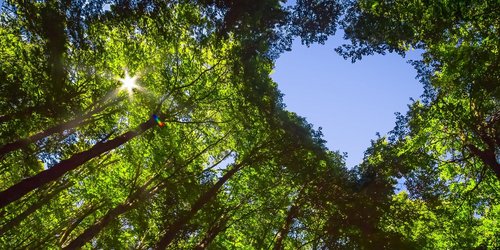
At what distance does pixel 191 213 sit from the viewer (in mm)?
12086

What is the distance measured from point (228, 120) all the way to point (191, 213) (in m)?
4.34

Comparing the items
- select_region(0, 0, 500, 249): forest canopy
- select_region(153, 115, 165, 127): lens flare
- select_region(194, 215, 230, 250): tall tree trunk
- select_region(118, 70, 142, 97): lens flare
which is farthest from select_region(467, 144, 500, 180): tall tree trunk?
select_region(118, 70, 142, 97): lens flare

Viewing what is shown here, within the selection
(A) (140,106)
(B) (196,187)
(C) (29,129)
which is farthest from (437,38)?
(C) (29,129)

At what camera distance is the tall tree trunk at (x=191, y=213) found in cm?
1134

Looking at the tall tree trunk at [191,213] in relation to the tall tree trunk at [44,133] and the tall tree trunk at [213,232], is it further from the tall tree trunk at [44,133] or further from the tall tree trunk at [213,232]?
the tall tree trunk at [44,133]

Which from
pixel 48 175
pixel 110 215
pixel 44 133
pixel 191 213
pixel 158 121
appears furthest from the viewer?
pixel 158 121

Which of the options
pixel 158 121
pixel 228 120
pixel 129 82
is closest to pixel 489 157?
pixel 228 120

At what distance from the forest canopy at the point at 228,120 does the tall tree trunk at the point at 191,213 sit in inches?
3.2

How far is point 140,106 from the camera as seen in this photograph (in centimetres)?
1403

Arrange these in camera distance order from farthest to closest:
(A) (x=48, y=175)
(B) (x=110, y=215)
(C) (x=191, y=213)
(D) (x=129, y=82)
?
(D) (x=129, y=82)
(C) (x=191, y=213)
(B) (x=110, y=215)
(A) (x=48, y=175)

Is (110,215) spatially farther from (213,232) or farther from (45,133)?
(213,232)

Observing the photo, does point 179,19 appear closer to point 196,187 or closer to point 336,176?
point 196,187

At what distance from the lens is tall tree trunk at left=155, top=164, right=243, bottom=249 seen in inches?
446

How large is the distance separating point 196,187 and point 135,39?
6.57 meters
